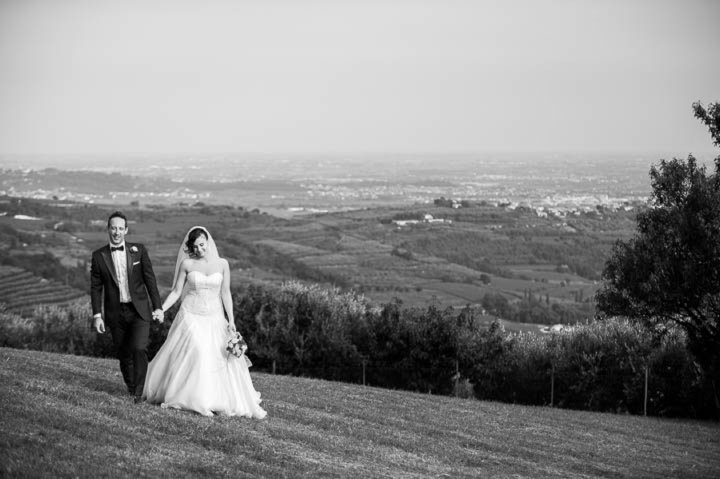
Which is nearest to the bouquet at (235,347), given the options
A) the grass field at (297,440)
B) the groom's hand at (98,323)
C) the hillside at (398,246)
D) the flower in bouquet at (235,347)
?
the flower in bouquet at (235,347)

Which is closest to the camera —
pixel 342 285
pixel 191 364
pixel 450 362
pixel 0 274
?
pixel 191 364

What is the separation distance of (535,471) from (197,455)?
6134mm

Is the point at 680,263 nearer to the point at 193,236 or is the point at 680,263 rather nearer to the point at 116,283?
the point at 193,236

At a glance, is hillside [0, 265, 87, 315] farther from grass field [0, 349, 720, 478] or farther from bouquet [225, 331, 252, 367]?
bouquet [225, 331, 252, 367]

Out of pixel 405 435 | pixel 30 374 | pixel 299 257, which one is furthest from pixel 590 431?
pixel 299 257

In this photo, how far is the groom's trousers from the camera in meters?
14.8

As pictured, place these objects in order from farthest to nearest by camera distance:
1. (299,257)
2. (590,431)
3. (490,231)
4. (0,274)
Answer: (490,231), (299,257), (0,274), (590,431)

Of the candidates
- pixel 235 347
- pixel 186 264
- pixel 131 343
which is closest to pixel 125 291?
pixel 131 343

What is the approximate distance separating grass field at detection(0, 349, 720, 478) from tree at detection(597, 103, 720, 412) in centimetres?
912

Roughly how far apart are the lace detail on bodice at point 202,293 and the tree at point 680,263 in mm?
20790

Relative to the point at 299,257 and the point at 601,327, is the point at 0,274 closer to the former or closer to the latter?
the point at 299,257

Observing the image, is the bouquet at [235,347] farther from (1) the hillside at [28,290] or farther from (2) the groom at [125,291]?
(1) the hillside at [28,290]

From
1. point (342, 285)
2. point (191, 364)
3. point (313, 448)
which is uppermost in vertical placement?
point (191, 364)

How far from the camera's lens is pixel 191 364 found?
1466 centimetres
